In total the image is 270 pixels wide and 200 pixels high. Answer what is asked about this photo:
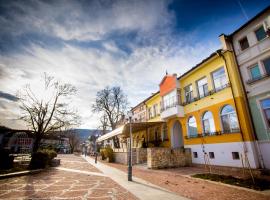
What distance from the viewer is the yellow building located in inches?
508

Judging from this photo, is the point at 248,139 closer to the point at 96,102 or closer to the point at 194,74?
the point at 194,74

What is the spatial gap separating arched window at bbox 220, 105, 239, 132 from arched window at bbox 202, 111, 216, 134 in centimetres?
109

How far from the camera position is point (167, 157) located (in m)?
16.4

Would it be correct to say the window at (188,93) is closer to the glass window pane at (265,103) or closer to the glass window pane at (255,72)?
the glass window pane at (255,72)

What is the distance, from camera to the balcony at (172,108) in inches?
734

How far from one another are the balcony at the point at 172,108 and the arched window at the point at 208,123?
2786 mm

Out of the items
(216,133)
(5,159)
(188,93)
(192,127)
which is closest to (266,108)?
(216,133)

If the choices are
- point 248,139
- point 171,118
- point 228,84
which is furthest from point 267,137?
point 171,118

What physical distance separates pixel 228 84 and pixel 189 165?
897 cm

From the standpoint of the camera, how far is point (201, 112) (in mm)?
16594

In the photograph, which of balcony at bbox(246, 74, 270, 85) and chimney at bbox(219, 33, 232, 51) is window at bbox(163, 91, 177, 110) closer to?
chimney at bbox(219, 33, 232, 51)

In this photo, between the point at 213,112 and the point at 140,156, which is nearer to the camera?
the point at 213,112

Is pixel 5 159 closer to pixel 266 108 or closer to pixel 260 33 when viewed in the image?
pixel 266 108

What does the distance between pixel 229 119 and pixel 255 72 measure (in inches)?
170
